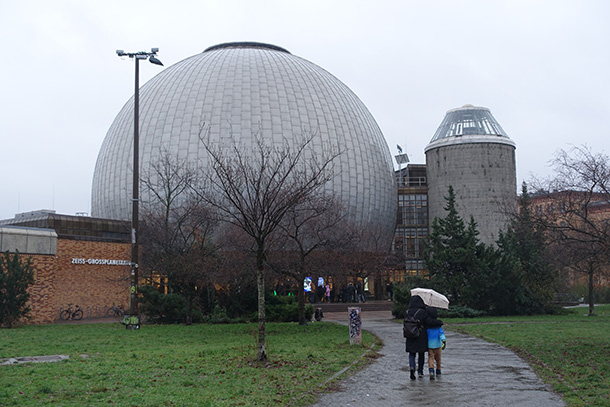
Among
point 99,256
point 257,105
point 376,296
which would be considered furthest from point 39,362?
point 376,296

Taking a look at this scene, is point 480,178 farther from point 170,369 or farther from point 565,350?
point 170,369

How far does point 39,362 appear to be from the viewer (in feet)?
44.2

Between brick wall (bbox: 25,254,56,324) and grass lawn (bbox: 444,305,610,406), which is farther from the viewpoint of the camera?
brick wall (bbox: 25,254,56,324)

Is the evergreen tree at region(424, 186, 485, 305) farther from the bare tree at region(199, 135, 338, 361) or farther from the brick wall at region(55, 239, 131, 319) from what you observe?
the brick wall at region(55, 239, 131, 319)

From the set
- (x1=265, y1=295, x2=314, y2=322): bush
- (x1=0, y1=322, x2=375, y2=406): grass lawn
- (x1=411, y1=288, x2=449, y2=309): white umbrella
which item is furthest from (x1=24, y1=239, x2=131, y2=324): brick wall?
(x1=411, y1=288, x2=449, y2=309): white umbrella

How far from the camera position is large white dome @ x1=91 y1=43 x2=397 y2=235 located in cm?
4322

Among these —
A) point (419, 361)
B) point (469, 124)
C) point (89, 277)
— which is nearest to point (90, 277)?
point (89, 277)

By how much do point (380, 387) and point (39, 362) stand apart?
24.8 ft

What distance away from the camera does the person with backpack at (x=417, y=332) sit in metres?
11.7

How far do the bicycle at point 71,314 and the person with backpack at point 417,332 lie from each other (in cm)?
2541

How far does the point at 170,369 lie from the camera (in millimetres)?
12375

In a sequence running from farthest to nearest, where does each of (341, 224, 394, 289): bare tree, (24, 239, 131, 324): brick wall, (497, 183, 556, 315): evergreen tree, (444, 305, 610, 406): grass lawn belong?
1. (24, 239, 131, 324): brick wall
2. (497, 183, 556, 315): evergreen tree
3. (341, 224, 394, 289): bare tree
4. (444, 305, 610, 406): grass lawn

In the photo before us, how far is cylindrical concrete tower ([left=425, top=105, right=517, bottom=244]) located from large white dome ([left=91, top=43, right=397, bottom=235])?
19.1 ft

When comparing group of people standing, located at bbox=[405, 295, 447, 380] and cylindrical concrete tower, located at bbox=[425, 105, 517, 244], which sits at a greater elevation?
cylindrical concrete tower, located at bbox=[425, 105, 517, 244]
